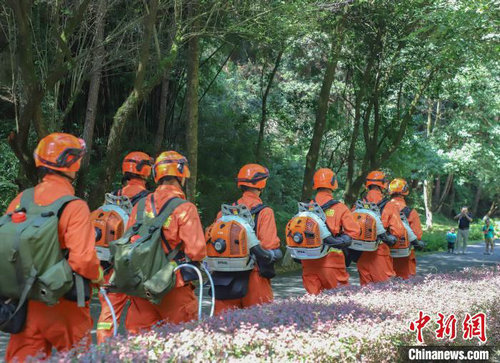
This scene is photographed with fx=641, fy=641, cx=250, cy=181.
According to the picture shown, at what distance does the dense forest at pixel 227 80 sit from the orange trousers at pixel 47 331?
5.61 metres

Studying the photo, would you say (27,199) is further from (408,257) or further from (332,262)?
(408,257)

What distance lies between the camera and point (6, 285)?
4.61 metres

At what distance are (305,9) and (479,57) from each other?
5.44 metres

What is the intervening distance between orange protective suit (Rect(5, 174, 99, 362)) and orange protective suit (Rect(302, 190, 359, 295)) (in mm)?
4569

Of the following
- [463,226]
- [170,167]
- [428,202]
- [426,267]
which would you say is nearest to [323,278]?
[170,167]

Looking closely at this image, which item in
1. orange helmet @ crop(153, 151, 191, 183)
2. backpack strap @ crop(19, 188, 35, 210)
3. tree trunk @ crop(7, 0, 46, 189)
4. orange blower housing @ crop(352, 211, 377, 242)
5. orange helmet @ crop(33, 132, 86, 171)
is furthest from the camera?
orange blower housing @ crop(352, 211, 377, 242)

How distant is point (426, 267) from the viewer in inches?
830

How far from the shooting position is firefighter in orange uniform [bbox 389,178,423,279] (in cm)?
1093

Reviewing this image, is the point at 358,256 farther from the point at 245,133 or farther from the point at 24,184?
the point at 245,133

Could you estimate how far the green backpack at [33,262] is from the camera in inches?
178

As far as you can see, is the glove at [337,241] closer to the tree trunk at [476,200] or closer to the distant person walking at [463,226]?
the distant person walking at [463,226]

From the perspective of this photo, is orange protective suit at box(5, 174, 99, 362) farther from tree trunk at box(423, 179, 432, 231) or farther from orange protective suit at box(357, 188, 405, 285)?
tree trunk at box(423, 179, 432, 231)

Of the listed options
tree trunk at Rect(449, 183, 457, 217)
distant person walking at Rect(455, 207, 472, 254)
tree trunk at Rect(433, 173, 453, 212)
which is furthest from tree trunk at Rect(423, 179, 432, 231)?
distant person walking at Rect(455, 207, 472, 254)

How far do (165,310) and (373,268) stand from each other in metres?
5.24
